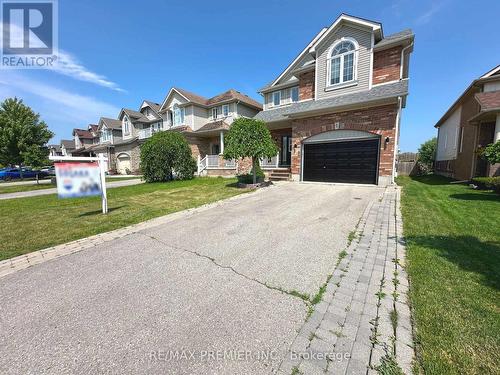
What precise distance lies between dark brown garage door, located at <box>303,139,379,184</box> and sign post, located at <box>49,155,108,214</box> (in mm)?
10404

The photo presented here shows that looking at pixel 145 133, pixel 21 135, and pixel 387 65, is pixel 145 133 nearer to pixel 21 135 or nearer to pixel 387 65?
pixel 21 135

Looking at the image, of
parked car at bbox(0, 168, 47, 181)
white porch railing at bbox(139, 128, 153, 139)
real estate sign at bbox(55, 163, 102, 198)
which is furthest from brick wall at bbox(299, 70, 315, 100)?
parked car at bbox(0, 168, 47, 181)

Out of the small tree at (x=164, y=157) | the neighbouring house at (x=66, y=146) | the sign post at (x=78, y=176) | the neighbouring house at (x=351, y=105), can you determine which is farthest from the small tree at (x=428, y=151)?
the neighbouring house at (x=66, y=146)

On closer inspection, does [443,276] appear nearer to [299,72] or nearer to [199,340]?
[199,340]

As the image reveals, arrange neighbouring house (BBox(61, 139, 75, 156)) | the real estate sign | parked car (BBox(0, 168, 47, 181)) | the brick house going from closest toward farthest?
1. the real estate sign
2. the brick house
3. parked car (BBox(0, 168, 47, 181))
4. neighbouring house (BBox(61, 139, 75, 156))

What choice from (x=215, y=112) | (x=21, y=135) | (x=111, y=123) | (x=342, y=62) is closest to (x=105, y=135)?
(x=111, y=123)

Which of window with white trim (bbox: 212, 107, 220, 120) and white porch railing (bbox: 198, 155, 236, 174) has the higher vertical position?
window with white trim (bbox: 212, 107, 220, 120)

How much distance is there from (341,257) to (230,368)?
2668 mm

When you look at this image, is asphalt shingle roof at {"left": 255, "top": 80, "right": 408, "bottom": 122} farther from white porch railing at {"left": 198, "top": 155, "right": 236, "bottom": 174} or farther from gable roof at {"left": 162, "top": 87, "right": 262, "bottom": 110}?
gable roof at {"left": 162, "top": 87, "right": 262, "bottom": 110}

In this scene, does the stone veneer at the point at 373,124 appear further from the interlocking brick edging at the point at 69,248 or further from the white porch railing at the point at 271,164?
the interlocking brick edging at the point at 69,248

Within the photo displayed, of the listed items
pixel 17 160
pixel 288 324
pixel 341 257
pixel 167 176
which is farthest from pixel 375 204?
pixel 17 160

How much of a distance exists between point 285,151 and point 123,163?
24967 millimetres

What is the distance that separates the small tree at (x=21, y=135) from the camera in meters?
17.2

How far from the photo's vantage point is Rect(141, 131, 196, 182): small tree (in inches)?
634
